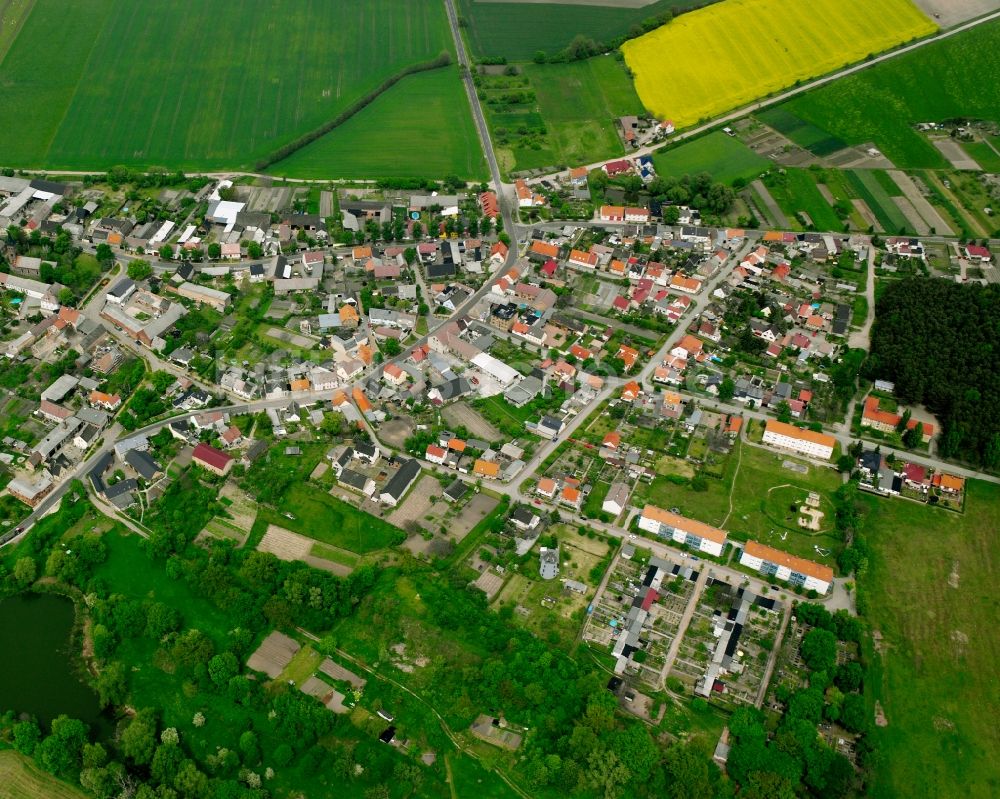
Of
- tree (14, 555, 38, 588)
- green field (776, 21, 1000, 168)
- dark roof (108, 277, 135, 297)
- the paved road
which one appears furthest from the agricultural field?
tree (14, 555, 38, 588)

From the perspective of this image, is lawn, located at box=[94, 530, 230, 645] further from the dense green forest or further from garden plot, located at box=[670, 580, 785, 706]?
the dense green forest

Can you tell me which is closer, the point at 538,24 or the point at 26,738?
the point at 26,738

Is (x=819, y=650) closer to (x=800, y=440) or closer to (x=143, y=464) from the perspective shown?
(x=800, y=440)

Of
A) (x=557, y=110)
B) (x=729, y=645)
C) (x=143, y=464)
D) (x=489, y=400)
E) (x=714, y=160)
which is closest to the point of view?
(x=729, y=645)

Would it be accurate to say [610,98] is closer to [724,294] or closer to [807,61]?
[807,61]

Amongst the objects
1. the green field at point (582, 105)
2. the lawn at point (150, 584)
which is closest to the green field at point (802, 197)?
the green field at point (582, 105)

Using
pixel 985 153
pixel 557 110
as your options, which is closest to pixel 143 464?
pixel 557 110
